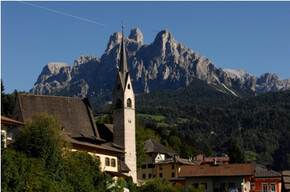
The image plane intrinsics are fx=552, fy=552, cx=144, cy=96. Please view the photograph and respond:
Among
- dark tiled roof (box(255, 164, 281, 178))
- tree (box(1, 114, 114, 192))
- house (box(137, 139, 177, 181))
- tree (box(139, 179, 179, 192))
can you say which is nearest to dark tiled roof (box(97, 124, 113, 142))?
tree (box(139, 179, 179, 192))

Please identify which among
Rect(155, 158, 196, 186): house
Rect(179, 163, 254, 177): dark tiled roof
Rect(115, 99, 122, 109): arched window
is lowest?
Rect(179, 163, 254, 177): dark tiled roof

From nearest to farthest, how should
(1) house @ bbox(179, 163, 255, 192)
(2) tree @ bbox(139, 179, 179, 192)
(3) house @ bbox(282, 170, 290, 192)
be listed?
(2) tree @ bbox(139, 179, 179, 192)
(1) house @ bbox(179, 163, 255, 192)
(3) house @ bbox(282, 170, 290, 192)

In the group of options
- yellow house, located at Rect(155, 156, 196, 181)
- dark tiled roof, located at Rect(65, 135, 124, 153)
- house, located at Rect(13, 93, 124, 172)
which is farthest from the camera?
yellow house, located at Rect(155, 156, 196, 181)

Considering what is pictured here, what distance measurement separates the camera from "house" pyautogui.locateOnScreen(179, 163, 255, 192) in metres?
79.8

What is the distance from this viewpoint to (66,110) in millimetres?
77062

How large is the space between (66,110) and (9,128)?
1837 centimetres

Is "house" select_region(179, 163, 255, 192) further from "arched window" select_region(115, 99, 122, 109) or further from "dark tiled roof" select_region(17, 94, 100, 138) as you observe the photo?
"dark tiled roof" select_region(17, 94, 100, 138)

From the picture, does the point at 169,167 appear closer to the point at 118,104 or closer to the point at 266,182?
the point at 266,182

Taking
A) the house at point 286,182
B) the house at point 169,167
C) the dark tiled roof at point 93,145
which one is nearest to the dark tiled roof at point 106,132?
the dark tiled roof at point 93,145

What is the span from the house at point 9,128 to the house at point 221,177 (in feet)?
95.0

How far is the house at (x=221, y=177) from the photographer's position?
3142 inches

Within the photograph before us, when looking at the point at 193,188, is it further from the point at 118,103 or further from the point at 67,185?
the point at 67,185

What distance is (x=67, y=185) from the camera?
54.9 meters

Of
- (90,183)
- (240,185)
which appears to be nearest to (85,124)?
(90,183)
